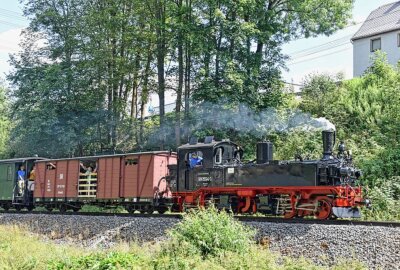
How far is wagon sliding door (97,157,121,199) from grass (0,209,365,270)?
831 centimetres

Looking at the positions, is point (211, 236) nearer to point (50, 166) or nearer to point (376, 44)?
point (50, 166)

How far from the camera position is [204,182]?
690 inches

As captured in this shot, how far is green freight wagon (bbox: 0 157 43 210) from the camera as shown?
2581 centimetres

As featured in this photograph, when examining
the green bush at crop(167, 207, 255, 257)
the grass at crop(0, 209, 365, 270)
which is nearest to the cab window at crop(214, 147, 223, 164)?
the grass at crop(0, 209, 365, 270)

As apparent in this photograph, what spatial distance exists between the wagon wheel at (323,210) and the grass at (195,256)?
10.0ft

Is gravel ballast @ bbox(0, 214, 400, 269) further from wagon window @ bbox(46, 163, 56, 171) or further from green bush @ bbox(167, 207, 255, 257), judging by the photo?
wagon window @ bbox(46, 163, 56, 171)

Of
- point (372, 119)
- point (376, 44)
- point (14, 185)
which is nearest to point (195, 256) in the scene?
point (372, 119)

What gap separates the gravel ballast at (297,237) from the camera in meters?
11.0

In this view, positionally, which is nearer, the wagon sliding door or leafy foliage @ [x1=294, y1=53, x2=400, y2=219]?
leafy foliage @ [x1=294, y1=53, x2=400, y2=219]

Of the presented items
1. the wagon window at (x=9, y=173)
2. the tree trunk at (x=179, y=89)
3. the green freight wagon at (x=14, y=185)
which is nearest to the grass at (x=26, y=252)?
the green freight wagon at (x=14, y=185)

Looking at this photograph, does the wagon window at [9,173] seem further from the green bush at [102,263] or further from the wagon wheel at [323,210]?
the wagon wheel at [323,210]

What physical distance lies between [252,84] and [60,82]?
12807mm

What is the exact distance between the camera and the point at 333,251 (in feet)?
37.6

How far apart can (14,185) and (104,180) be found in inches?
270
